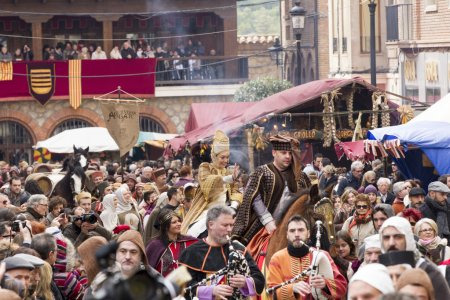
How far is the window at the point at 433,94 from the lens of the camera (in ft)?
107

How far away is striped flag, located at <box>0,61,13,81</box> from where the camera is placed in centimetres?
4134

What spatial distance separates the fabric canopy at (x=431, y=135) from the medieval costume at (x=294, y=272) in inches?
312

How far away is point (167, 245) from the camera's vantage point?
11.7 meters

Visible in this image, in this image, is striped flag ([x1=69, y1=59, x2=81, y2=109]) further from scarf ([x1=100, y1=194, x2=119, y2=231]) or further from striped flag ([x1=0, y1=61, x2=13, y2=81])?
scarf ([x1=100, y1=194, x2=119, y2=231])

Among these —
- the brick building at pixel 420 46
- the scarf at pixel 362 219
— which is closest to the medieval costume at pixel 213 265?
the scarf at pixel 362 219

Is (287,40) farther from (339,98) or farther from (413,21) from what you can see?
(339,98)

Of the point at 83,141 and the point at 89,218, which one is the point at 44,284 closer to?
the point at 89,218

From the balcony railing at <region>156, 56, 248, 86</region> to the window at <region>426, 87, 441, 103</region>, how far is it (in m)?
12.5

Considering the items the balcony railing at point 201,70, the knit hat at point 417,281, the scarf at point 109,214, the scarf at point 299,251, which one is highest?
the balcony railing at point 201,70

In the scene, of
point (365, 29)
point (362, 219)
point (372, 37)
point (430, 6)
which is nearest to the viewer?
point (362, 219)

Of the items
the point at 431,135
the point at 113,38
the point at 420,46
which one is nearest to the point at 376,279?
the point at 431,135

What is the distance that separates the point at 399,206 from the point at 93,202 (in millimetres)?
4070

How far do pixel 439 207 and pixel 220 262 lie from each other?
19.2 feet

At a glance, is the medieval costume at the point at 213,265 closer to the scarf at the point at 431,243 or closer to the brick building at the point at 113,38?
the scarf at the point at 431,243
